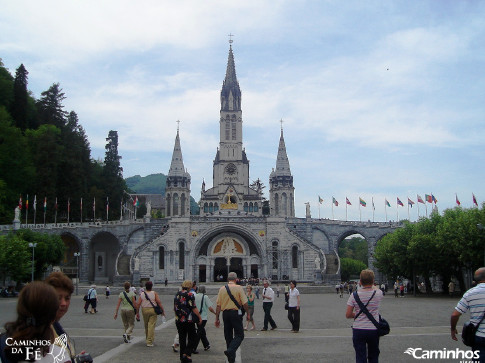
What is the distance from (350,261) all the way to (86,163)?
49.0m

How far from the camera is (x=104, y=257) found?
200 feet

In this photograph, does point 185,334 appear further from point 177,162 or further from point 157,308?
point 177,162

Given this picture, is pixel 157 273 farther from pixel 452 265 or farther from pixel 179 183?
pixel 452 265

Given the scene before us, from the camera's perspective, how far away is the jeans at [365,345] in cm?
681

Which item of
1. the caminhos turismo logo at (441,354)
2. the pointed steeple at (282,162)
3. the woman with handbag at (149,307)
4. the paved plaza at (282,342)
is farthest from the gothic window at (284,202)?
the caminhos turismo logo at (441,354)

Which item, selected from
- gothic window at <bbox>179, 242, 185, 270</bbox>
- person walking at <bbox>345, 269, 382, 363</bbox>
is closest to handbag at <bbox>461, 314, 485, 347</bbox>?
person walking at <bbox>345, 269, 382, 363</bbox>

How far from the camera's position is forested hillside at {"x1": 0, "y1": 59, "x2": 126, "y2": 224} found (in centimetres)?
5300

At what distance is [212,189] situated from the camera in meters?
80.6

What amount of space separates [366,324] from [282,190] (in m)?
65.0

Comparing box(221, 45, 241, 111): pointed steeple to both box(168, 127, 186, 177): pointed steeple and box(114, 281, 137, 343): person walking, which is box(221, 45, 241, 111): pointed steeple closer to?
box(168, 127, 186, 177): pointed steeple

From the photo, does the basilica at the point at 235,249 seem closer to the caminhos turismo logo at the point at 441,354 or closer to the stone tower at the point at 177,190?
the stone tower at the point at 177,190

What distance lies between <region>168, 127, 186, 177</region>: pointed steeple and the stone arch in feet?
50.6

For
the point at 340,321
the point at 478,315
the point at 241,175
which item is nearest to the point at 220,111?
the point at 241,175

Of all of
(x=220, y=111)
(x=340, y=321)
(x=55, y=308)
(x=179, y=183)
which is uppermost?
(x=220, y=111)
